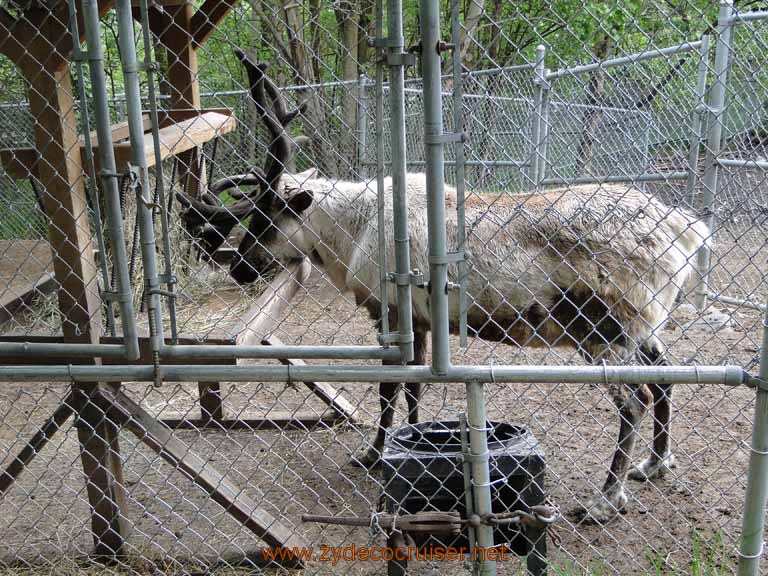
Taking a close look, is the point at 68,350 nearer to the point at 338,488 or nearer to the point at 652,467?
the point at 338,488

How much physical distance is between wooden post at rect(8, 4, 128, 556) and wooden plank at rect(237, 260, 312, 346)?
2.72 feet

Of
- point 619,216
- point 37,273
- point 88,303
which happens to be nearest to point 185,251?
point 37,273

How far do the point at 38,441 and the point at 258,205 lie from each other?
2.10 metres

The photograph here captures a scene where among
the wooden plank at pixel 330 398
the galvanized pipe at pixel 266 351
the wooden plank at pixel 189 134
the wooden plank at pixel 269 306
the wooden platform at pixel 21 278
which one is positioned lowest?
the wooden plank at pixel 330 398

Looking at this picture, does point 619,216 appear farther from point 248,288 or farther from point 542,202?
point 248,288

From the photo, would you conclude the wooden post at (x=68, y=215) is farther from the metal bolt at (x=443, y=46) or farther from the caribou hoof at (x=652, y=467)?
the caribou hoof at (x=652, y=467)

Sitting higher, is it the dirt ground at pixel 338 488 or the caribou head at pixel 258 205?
the caribou head at pixel 258 205

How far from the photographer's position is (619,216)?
12.4ft

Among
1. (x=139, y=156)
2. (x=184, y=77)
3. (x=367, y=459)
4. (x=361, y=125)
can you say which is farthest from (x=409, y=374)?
(x=361, y=125)

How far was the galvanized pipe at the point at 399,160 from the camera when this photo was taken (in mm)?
2037

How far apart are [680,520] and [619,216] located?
165cm

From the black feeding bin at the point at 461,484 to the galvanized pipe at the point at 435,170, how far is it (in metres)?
0.57

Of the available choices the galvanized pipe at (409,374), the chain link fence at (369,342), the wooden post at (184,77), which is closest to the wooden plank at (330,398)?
the chain link fence at (369,342)

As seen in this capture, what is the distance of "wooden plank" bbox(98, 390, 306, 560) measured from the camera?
302 cm
